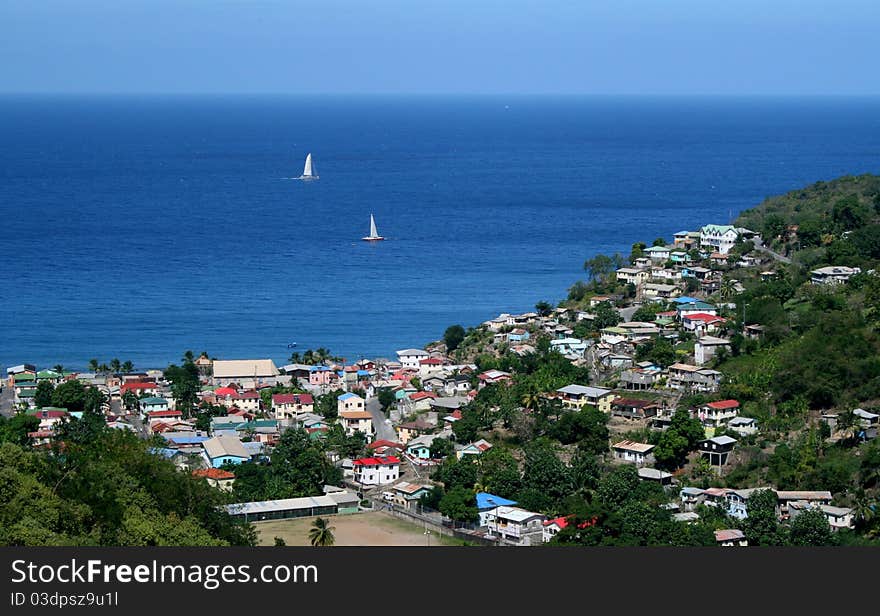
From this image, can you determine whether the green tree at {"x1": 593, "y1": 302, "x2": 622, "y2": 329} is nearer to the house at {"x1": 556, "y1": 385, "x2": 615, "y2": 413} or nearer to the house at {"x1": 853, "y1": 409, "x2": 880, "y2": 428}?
the house at {"x1": 556, "y1": 385, "x2": 615, "y2": 413}

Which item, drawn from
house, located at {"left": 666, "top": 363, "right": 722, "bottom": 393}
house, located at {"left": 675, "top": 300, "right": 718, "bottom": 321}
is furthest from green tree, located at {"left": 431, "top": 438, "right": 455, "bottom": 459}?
house, located at {"left": 675, "top": 300, "right": 718, "bottom": 321}

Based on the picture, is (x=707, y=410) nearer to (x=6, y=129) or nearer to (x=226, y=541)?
(x=226, y=541)

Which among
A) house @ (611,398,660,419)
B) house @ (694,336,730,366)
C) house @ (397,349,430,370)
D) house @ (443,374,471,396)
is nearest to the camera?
house @ (611,398,660,419)

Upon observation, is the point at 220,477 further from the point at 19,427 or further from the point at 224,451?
the point at 19,427

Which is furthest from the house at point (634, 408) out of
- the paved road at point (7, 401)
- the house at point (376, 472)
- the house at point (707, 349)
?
the paved road at point (7, 401)

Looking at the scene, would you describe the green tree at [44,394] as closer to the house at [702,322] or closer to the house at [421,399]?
the house at [421,399]

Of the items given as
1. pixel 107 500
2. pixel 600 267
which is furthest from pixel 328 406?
pixel 600 267
